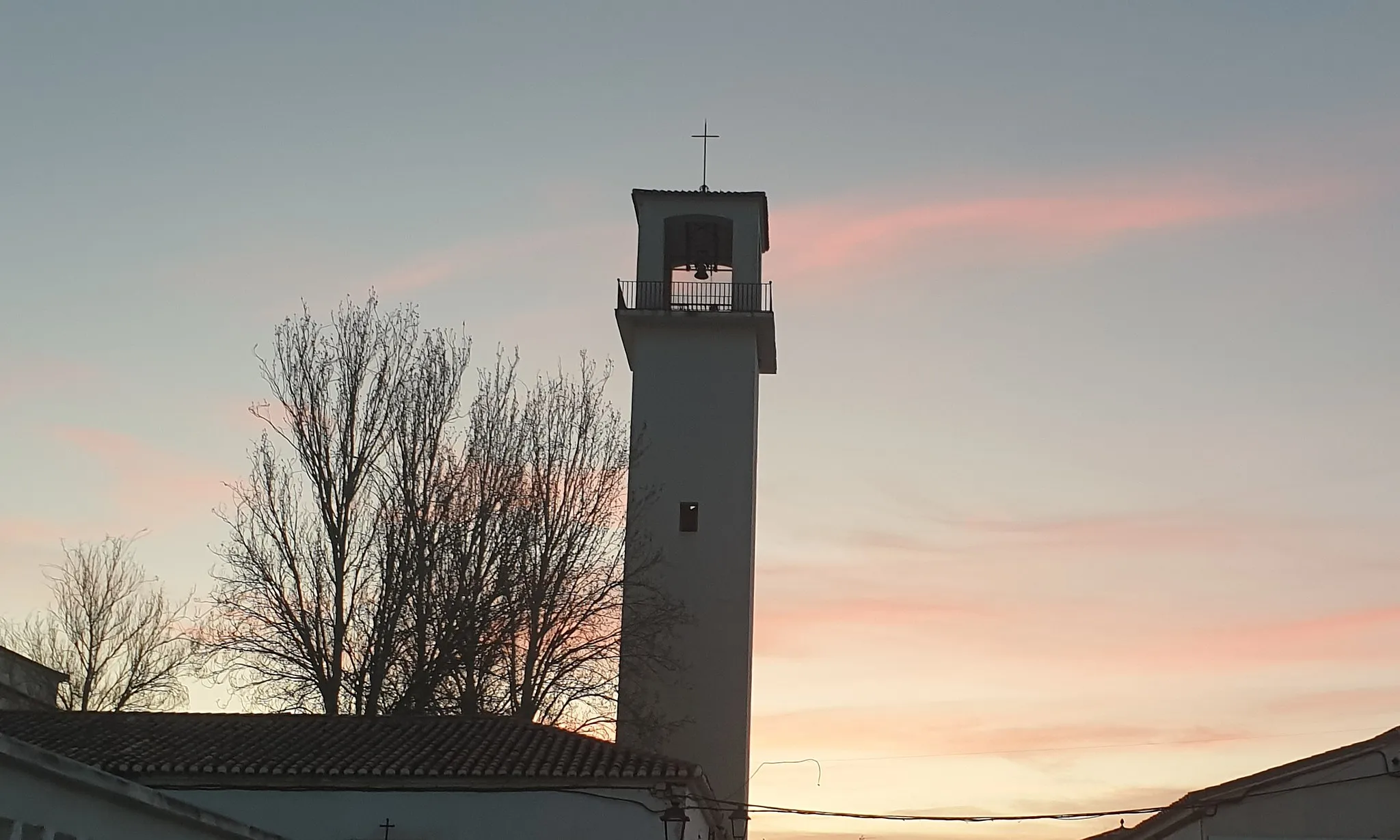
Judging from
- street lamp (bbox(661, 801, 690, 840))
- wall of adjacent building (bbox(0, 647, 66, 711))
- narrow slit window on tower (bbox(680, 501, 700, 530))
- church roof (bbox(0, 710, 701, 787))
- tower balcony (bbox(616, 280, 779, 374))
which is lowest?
street lamp (bbox(661, 801, 690, 840))

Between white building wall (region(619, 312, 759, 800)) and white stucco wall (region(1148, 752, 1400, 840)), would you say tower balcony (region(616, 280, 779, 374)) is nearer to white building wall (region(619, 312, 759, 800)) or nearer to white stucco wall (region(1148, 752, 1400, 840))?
white building wall (region(619, 312, 759, 800))

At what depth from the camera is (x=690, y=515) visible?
104 feet

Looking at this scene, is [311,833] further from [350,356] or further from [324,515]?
[350,356]

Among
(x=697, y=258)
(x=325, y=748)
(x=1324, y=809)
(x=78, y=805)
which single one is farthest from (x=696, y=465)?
(x=78, y=805)

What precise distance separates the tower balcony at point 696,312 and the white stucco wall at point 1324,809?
18.9 m

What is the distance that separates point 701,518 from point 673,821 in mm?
11847

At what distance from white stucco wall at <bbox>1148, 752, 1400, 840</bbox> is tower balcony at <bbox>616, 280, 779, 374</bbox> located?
61.9 feet

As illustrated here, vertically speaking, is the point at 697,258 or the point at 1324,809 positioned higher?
the point at 697,258

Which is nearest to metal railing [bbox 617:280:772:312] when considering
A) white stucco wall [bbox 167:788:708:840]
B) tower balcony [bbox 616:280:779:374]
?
tower balcony [bbox 616:280:779:374]

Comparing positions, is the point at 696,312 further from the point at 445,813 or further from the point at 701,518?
the point at 445,813

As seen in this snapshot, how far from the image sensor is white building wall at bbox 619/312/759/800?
3016 centimetres

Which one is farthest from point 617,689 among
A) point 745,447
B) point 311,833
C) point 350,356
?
point 311,833

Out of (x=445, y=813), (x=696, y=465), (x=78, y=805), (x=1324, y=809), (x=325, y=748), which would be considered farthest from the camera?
(x=696, y=465)

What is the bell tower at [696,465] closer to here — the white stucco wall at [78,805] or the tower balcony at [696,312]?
the tower balcony at [696,312]
